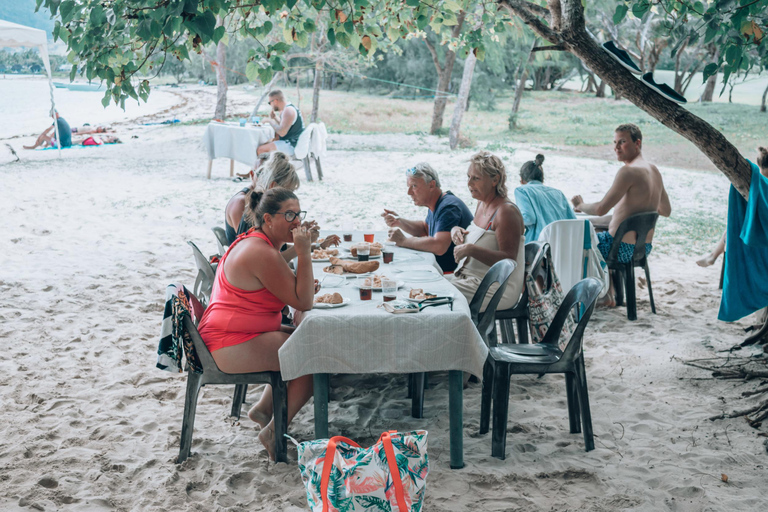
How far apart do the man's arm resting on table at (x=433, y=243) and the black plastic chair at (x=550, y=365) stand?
3.47 ft

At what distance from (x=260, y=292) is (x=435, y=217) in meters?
1.71

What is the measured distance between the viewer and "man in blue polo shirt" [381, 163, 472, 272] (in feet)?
13.9

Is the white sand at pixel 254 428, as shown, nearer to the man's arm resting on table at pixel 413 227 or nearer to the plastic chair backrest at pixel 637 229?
the plastic chair backrest at pixel 637 229

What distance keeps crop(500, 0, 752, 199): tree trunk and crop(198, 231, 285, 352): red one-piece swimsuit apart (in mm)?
2071

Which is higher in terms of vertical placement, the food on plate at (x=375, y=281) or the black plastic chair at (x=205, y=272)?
the food on plate at (x=375, y=281)

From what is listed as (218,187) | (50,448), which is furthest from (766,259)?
(218,187)

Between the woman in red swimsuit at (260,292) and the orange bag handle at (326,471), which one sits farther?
the woman in red swimsuit at (260,292)

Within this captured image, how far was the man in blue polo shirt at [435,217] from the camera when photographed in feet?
13.9

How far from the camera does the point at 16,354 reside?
4.28 m

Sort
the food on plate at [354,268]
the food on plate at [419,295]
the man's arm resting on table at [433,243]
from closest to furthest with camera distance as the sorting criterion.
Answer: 1. the food on plate at [419,295]
2. the food on plate at [354,268]
3. the man's arm resting on table at [433,243]

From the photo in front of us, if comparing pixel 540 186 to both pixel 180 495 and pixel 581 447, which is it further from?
pixel 180 495

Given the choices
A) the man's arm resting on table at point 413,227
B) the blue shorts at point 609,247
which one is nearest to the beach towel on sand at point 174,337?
the man's arm resting on table at point 413,227

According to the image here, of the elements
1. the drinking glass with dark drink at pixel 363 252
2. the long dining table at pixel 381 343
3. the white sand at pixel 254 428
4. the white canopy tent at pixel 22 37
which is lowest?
the white sand at pixel 254 428

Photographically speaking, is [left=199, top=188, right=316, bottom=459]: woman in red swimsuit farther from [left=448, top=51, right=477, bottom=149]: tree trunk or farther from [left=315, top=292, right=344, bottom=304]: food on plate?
[left=448, top=51, right=477, bottom=149]: tree trunk
